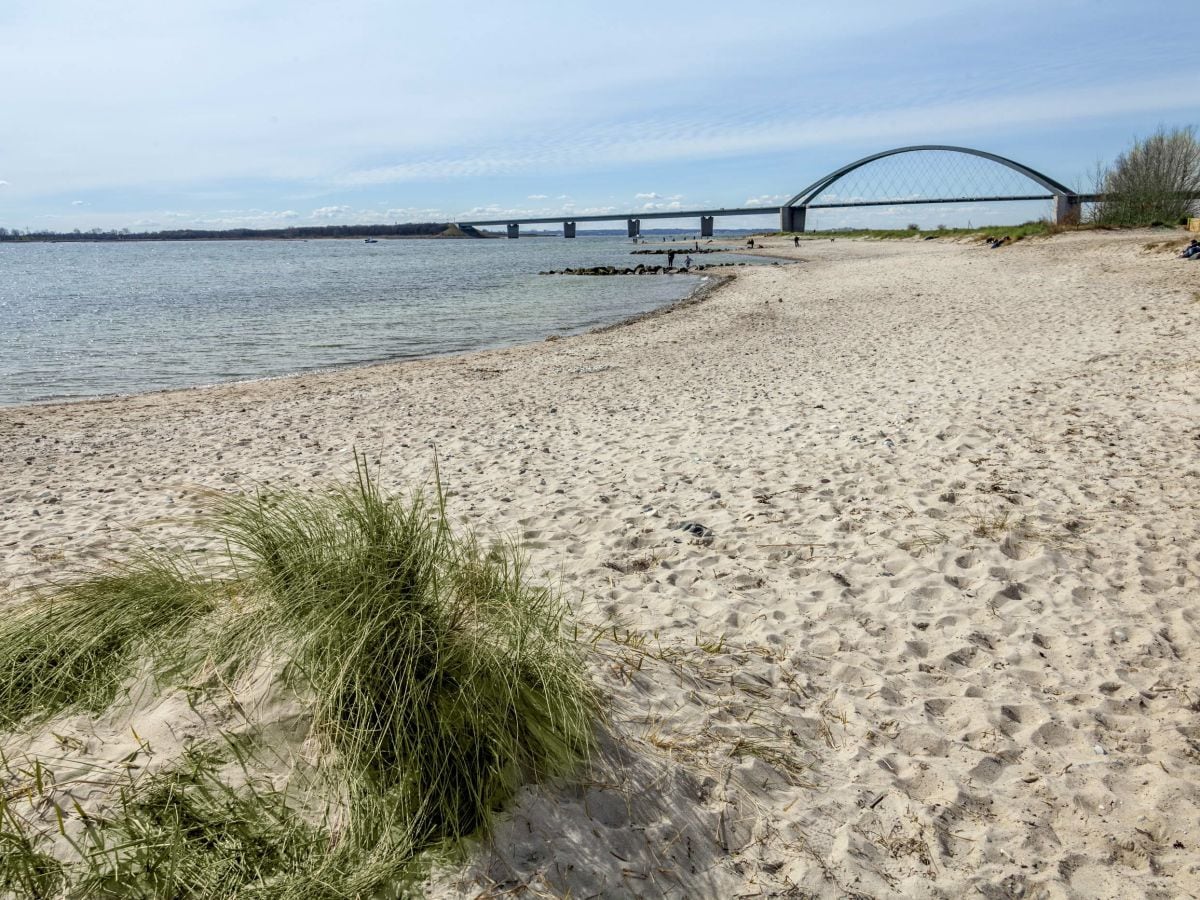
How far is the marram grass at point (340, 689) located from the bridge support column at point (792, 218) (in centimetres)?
12941

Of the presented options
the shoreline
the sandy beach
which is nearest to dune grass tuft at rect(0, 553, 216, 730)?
the sandy beach

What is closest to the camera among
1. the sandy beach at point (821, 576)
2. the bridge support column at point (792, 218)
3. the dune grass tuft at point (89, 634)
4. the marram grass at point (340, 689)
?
the marram grass at point (340, 689)

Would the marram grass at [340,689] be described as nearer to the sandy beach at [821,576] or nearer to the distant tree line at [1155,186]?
the sandy beach at [821,576]

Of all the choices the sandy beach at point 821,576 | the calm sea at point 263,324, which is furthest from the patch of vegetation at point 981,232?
the sandy beach at point 821,576

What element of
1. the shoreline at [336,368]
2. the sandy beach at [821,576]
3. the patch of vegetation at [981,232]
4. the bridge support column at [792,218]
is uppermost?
the bridge support column at [792,218]

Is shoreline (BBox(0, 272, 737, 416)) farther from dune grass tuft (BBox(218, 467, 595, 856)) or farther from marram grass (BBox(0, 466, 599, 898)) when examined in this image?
dune grass tuft (BBox(218, 467, 595, 856))

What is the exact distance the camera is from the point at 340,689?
2857 millimetres

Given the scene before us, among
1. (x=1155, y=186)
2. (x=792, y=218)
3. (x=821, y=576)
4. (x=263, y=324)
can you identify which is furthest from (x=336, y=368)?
(x=792, y=218)

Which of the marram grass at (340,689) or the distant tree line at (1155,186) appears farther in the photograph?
the distant tree line at (1155,186)

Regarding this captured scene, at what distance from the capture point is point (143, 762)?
2.78 metres

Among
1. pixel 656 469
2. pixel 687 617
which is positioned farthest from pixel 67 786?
pixel 656 469

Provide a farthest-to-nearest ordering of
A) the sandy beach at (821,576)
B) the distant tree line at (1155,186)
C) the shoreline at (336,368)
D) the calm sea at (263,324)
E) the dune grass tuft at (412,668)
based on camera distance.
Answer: the distant tree line at (1155,186)
the calm sea at (263,324)
the shoreline at (336,368)
the sandy beach at (821,576)
the dune grass tuft at (412,668)

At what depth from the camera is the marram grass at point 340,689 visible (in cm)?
249

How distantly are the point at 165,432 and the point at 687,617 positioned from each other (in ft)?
30.4
